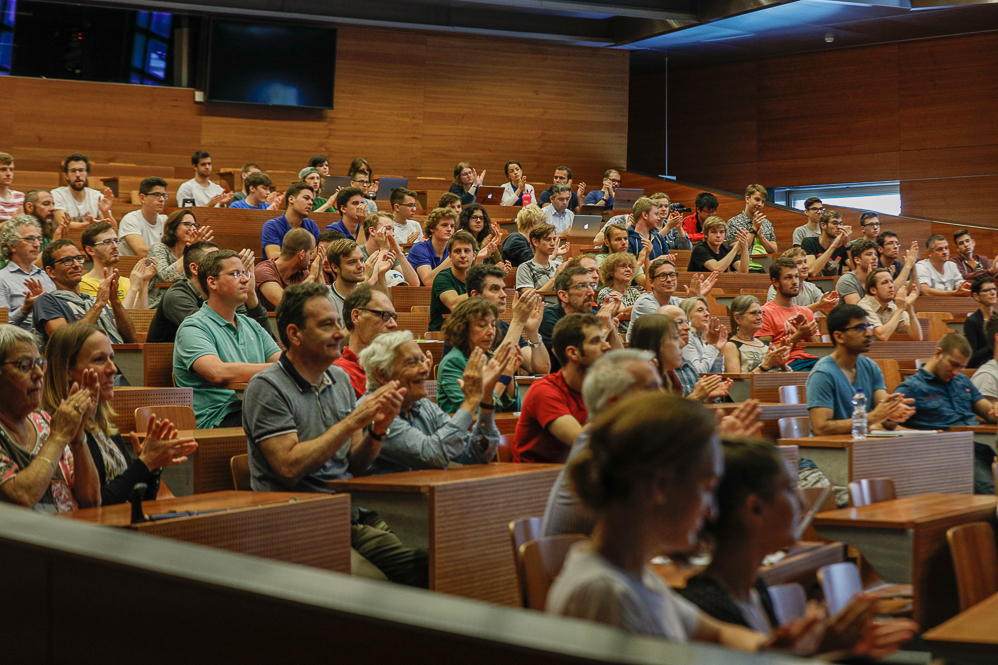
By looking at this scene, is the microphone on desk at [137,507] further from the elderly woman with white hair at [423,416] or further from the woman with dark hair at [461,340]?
the woman with dark hair at [461,340]

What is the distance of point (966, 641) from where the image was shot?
5.13 ft

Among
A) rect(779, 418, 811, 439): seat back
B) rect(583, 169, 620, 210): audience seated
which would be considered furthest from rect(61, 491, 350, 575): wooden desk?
rect(583, 169, 620, 210): audience seated

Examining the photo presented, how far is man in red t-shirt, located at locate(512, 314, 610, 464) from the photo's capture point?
9.74 feet

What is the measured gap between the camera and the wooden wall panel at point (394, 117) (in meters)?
9.98

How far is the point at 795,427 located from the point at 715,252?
3.77 m

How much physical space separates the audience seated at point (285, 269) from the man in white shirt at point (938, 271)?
509 cm

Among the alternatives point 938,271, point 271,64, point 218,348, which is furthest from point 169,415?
point 271,64

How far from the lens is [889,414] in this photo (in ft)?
12.1

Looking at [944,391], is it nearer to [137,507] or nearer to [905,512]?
[905,512]

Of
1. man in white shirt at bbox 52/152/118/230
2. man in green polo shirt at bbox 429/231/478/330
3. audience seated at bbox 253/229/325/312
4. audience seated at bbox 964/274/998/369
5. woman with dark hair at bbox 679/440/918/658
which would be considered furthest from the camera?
man in white shirt at bbox 52/152/118/230

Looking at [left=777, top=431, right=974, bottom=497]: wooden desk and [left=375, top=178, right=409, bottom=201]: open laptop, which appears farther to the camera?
[left=375, top=178, right=409, bottom=201]: open laptop

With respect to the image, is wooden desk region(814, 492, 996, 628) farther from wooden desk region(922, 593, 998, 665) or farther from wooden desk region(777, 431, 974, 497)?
wooden desk region(922, 593, 998, 665)

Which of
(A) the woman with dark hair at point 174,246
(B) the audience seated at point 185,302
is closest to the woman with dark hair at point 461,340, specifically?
Answer: (B) the audience seated at point 185,302

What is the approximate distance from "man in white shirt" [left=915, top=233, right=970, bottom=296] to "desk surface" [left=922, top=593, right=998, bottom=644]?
6441mm
